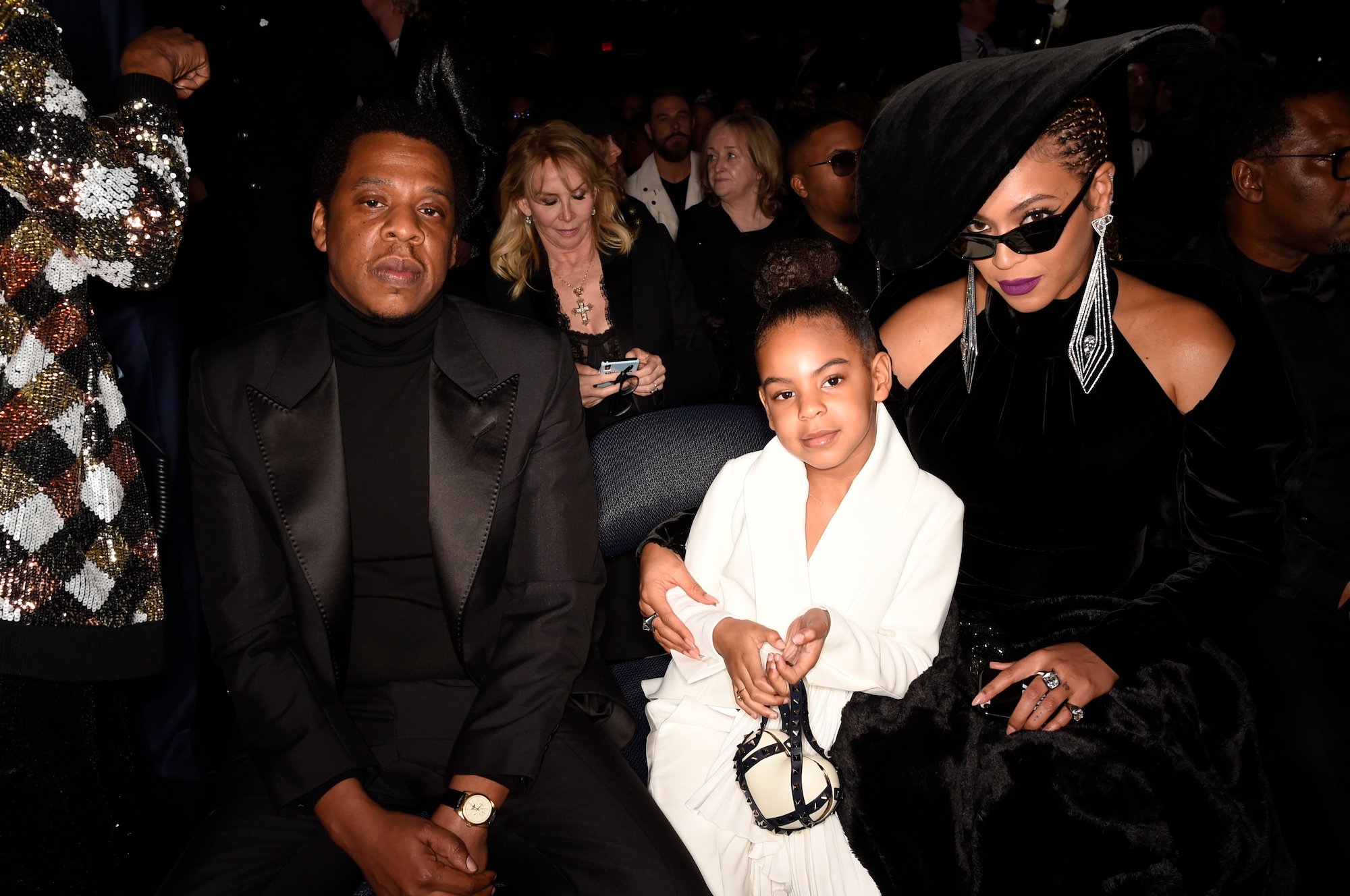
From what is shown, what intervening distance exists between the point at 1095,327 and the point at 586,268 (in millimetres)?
2359

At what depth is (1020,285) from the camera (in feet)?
6.66

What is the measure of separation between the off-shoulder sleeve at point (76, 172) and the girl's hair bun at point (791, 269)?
1.78 m

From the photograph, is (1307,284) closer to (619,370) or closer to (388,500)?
(619,370)

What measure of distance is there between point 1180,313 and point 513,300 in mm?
2560

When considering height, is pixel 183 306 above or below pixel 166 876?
above

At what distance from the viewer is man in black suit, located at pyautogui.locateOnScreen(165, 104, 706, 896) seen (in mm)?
1915

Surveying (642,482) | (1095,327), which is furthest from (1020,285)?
(642,482)

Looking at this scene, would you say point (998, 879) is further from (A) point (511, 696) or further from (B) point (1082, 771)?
(A) point (511, 696)

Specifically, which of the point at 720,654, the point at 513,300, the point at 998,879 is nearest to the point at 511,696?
the point at 720,654

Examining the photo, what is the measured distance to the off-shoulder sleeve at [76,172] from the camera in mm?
1617

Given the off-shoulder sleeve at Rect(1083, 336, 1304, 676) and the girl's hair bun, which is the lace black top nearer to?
the off-shoulder sleeve at Rect(1083, 336, 1304, 676)

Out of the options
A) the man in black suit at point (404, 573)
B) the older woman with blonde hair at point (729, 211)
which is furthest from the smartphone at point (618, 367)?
the older woman with blonde hair at point (729, 211)

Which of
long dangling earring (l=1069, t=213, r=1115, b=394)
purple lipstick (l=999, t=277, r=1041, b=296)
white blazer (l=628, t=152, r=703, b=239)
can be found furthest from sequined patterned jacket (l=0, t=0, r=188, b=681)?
white blazer (l=628, t=152, r=703, b=239)

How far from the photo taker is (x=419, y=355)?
2240 millimetres
